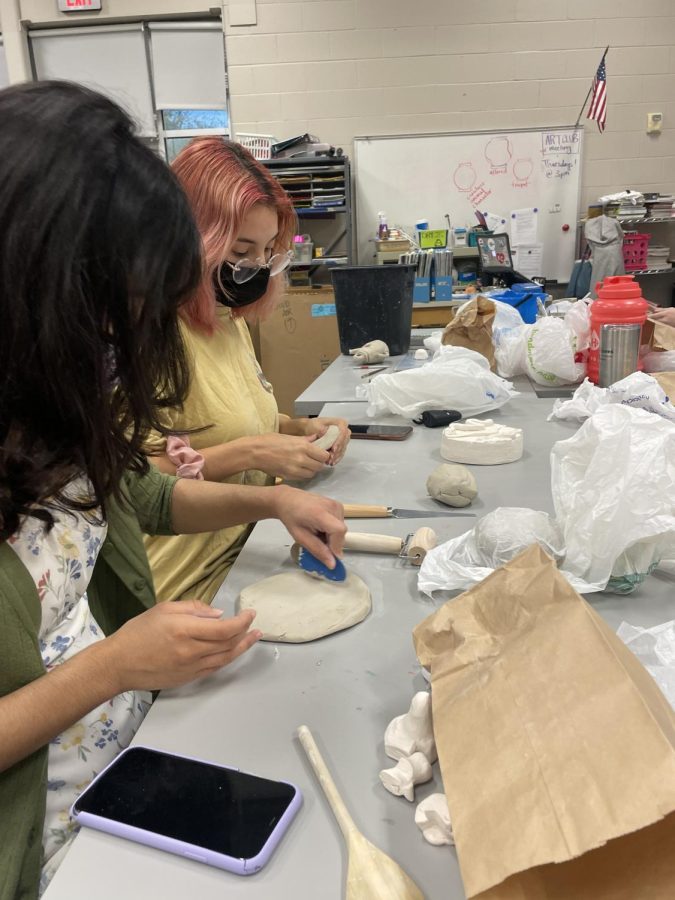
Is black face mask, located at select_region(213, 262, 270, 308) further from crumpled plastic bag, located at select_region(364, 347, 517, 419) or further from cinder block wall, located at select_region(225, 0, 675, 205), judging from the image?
cinder block wall, located at select_region(225, 0, 675, 205)

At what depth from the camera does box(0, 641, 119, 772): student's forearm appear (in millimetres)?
581

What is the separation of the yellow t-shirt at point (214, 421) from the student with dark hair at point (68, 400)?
416 millimetres

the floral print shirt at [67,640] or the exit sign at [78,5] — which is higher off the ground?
the exit sign at [78,5]

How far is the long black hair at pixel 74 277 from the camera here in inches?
21.1

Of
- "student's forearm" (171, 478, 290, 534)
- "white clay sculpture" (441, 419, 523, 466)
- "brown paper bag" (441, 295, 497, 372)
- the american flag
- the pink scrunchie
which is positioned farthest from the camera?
the american flag

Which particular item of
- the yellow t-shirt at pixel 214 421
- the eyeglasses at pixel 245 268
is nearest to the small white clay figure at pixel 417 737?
the yellow t-shirt at pixel 214 421

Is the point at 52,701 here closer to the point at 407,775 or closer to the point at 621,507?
the point at 407,775

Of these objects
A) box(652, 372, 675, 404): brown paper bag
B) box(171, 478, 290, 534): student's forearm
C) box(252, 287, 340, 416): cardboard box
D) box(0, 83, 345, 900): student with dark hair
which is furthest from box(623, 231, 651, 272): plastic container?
box(0, 83, 345, 900): student with dark hair

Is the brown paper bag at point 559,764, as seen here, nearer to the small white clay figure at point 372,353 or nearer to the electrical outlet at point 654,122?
the small white clay figure at point 372,353

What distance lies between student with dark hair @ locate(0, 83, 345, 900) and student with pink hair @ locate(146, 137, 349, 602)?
1.47 ft

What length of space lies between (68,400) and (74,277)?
106 millimetres

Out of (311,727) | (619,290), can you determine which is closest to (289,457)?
(311,727)

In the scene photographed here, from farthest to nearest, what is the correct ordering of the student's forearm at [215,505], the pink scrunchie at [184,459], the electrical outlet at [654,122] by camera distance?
the electrical outlet at [654,122], the pink scrunchie at [184,459], the student's forearm at [215,505]

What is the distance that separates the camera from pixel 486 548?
875 millimetres
